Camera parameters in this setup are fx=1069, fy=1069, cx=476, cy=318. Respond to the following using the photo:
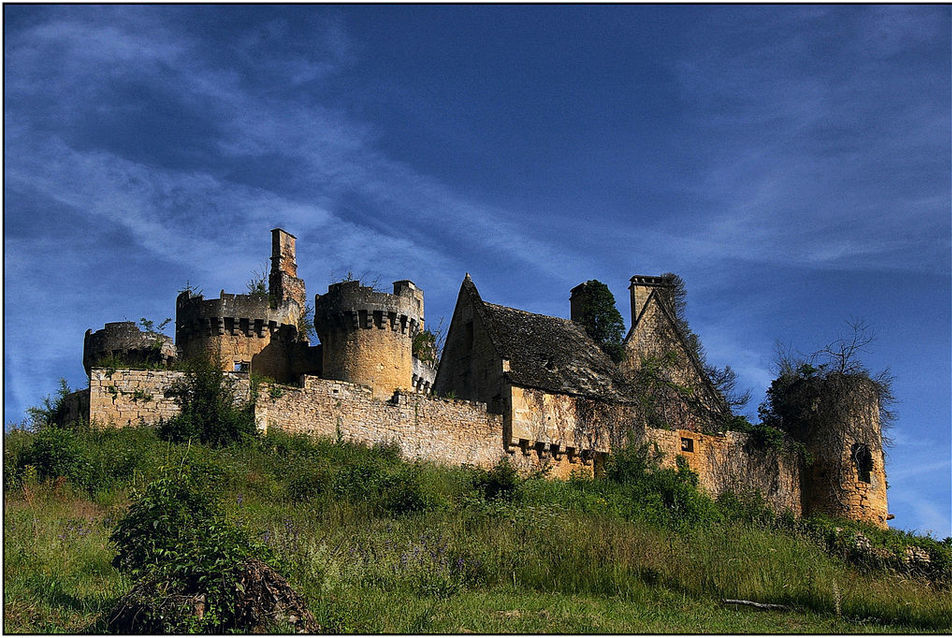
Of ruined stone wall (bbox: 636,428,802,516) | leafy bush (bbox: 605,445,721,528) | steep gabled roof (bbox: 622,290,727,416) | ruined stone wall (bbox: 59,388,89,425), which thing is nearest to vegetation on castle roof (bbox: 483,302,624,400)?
steep gabled roof (bbox: 622,290,727,416)

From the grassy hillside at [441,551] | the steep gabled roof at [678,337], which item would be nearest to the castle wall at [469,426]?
the grassy hillside at [441,551]

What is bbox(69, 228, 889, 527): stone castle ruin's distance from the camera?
27578 mm

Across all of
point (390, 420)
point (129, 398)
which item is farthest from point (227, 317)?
point (390, 420)

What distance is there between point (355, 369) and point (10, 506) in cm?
1216

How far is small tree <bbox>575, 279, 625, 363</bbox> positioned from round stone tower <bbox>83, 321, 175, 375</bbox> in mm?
13827

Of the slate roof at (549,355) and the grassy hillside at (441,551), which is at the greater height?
the slate roof at (549,355)

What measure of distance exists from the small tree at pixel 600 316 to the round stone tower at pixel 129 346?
1383 cm

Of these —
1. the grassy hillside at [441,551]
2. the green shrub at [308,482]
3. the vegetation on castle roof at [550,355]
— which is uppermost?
the vegetation on castle roof at [550,355]

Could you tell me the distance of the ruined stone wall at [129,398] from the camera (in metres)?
25.6

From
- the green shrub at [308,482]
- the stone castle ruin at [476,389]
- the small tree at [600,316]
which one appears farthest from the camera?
the small tree at [600,316]

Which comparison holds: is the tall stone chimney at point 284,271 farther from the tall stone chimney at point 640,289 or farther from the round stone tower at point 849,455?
the round stone tower at point 849,455

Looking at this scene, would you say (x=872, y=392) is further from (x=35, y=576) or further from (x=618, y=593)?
(x=35, y=576)

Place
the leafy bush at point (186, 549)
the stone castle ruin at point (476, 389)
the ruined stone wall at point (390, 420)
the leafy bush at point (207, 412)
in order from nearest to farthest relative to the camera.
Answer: the leafy bush at point (186, 549), the leafy bush at point (207, 412), the ruined stone wall at point (390, 420), the stone castle ruin at point (476, 389)

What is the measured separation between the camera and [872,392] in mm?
33531
